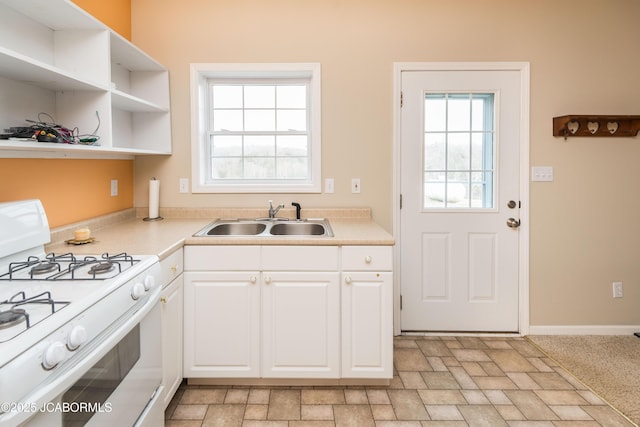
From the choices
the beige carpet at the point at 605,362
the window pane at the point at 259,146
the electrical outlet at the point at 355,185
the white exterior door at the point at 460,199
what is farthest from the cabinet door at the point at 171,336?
the beige carpet at the point at 605,362

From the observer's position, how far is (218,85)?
10.1 ft

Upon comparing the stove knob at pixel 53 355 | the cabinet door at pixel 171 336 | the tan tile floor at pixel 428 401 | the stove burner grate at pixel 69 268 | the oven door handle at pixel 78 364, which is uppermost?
the stove burner grate at pixel 69 268

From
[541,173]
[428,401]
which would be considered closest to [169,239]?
[428,401]

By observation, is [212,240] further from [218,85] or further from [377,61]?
[377,61]

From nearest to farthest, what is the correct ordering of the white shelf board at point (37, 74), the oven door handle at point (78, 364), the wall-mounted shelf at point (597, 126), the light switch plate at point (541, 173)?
the oven door handle at point (78, 364) → the white shelf board at point (37, 74) → the wall-mounted shelf at point (597, 126) → the light switch plate at point (541, 173)

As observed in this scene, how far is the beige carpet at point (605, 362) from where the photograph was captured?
7.18 ft

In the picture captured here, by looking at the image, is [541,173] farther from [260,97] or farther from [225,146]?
[225,146]

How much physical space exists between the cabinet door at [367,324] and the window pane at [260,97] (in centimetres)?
157

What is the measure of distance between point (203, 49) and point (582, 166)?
113 inches

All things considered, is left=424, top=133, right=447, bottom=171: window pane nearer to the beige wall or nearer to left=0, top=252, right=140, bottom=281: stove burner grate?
the beige wall

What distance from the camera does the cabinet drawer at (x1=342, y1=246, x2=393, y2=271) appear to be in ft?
7.18

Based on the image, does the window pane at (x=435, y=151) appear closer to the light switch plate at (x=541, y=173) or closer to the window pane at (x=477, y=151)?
the window pane at (x=477, y=151)

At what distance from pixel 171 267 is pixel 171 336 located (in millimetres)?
357

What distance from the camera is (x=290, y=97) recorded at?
310 cm
